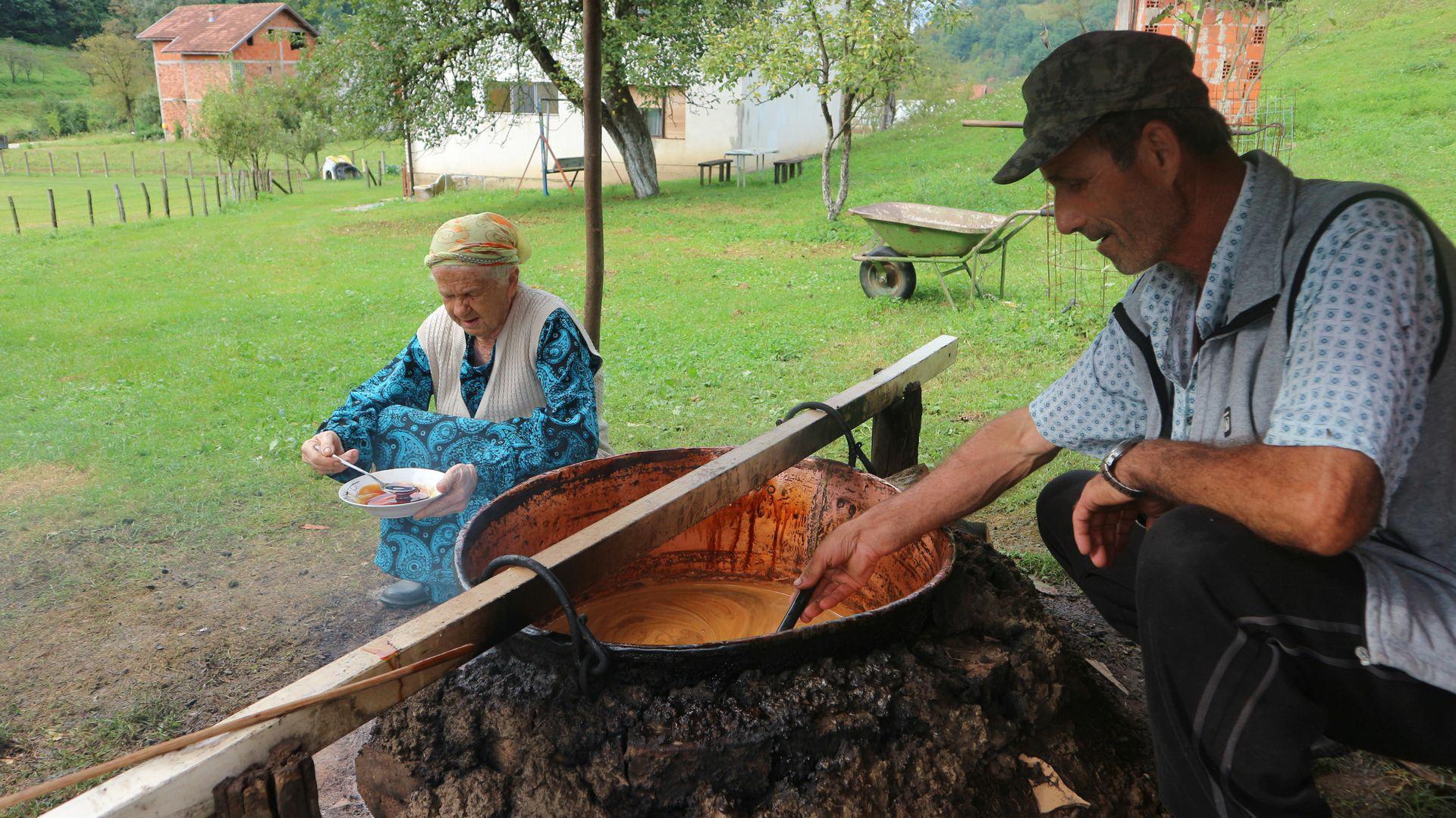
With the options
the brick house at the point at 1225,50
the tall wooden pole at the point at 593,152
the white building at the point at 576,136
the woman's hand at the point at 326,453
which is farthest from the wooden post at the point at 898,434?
the white building at the point at 576,136

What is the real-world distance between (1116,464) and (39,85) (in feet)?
203

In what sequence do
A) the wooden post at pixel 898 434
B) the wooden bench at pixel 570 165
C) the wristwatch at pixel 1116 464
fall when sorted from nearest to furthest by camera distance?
1. the wristwatch at pixel 1116 464
2. the wooden post at pixel 898 434
3. the wooden bench at pixel 570 165

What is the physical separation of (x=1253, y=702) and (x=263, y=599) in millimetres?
3356

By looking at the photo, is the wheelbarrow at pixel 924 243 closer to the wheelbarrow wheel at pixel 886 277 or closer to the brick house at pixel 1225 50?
the wheelbarrow wheel at pixel 886 277

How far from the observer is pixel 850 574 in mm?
Answer: 2021

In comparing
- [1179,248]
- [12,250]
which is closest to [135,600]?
[1179,248]

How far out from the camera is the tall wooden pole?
336cm

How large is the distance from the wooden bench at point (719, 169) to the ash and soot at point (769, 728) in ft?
59.2

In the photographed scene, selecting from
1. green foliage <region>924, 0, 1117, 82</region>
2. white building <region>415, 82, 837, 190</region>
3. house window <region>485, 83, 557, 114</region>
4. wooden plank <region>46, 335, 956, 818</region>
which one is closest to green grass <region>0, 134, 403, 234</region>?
white building <region>415, 82, 837, 190</region>

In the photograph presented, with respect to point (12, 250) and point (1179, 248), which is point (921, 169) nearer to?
point (12, 250)

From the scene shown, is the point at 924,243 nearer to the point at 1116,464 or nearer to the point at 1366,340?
the point at 1116,464

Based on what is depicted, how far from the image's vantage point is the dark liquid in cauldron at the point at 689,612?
8.31 feet

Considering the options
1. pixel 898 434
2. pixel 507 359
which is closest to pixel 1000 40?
pixel 898 434

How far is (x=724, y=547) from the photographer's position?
2.83 meters
